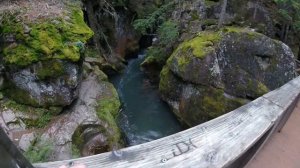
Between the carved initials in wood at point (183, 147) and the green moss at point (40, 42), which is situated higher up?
the carved initials in wood at point (183, 147)

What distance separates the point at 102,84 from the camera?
10414 millimetres

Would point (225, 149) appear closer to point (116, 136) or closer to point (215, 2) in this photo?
point (116, 136)

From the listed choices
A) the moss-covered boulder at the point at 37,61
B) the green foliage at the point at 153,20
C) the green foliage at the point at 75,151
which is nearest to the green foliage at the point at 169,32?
the green foliage at the point at 153,20

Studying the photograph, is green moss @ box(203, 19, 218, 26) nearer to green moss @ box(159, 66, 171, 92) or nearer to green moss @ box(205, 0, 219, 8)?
green moss @ box(205, 0, 219, 8)

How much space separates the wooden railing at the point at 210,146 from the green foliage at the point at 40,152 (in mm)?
5557

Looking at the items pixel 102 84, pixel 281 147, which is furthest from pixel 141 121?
pixel 281 147

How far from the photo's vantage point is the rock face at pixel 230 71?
991 cm

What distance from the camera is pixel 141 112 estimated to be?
1167 centimetres

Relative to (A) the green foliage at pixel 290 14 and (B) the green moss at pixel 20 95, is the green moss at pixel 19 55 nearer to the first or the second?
(B) the green moss at pixel 20 95

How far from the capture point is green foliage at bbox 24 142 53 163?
6.40m

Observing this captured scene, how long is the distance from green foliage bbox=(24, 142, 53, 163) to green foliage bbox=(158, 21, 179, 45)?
24.0 feet

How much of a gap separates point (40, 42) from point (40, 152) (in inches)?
122

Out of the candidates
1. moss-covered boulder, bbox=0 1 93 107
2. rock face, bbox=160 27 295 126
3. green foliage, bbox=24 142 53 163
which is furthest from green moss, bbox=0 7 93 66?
rock face, bbox=160 27 295 126

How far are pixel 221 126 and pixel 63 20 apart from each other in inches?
334
